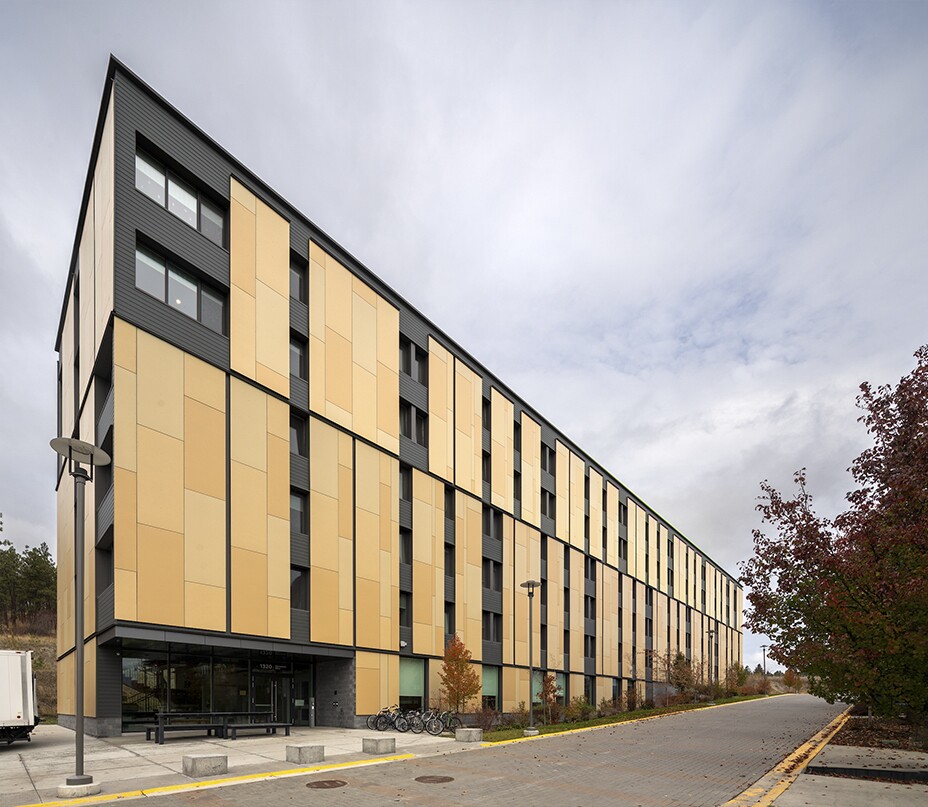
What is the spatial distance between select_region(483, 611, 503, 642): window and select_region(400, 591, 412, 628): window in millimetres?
7487

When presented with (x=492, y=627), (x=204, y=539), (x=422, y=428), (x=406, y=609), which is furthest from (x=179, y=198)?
(x=492, y=627)

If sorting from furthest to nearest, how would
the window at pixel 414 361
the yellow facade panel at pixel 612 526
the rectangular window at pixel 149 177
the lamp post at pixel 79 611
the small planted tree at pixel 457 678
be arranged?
the yellow facade panel at pixel 612 526
the window at pixel 414 361
the small planted tree at pixel 457 678
the rectangular window at pixel 149 177
the lamp post at pixel 79 611

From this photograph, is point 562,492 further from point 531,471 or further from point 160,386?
point 160,386

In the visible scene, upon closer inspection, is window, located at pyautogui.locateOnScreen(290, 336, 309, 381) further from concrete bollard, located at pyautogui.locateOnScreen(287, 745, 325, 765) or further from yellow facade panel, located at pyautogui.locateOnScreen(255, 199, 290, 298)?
concrete bollard, located at pyautogui.locateOnScreen(287, 745, 325, 765)

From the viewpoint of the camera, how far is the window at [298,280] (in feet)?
94.9

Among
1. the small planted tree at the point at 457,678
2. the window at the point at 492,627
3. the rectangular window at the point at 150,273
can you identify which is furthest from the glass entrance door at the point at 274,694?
the rectangular window at the point at 150,273

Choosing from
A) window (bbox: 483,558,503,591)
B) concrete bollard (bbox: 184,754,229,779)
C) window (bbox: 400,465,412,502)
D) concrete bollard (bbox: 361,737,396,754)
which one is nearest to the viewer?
concrete bollard (bbox: 184,754,229,779)

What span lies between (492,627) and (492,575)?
2.70 meters

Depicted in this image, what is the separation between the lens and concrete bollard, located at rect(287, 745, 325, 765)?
16.9 meters

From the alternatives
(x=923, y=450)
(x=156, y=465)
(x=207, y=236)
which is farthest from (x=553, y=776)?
(x=207, y=236)

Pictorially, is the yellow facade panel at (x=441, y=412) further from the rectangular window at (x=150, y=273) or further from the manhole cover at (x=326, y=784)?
the manhole cover at (x=326, y=784)

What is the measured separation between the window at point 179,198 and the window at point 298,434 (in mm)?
6923

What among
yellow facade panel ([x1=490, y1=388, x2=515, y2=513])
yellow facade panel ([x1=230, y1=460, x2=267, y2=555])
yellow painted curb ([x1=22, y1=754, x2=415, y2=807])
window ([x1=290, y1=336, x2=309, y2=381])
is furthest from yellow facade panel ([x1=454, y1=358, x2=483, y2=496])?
yellow painted curb ([x1=22, y1=754, x2=415, y2=807])

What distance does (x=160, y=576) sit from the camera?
21.7 metres
